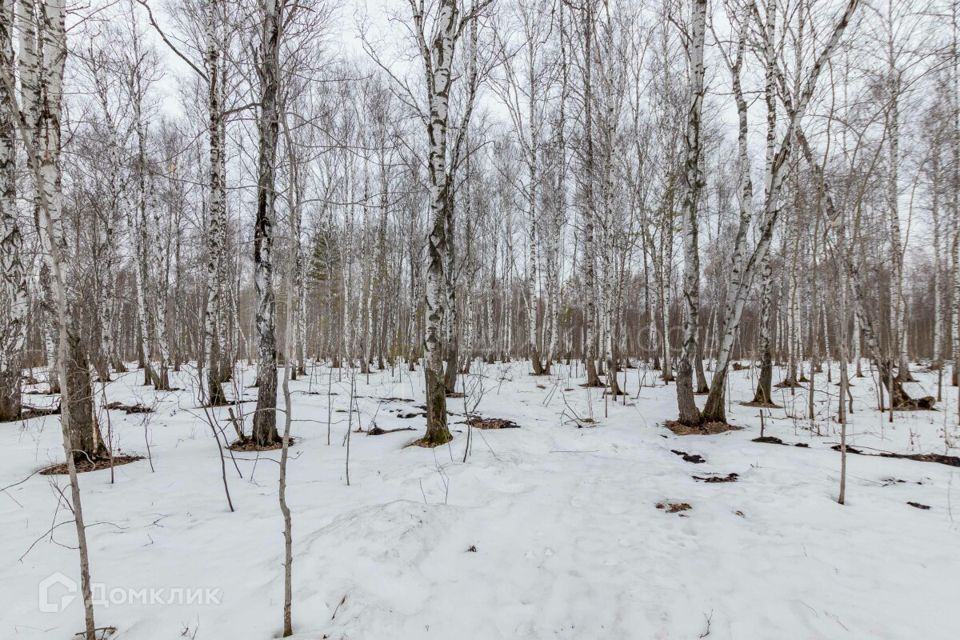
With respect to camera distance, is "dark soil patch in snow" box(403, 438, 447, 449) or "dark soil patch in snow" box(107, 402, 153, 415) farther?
"dark soil patch in snow" box(107, 402, 153, 415)

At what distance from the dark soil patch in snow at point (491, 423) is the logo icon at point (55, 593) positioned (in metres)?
4.72

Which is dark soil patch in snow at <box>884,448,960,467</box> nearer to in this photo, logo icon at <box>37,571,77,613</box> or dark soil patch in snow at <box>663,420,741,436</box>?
dark soil patch in snow at <box>663,420,741,436</box>

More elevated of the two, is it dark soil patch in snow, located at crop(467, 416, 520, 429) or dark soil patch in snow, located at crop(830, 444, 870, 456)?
dark soil patch in snow, located at crop(830, 444, 870, 456)

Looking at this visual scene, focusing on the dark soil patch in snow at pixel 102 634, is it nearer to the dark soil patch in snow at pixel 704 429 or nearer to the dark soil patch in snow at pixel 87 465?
the dark soil patch in snow at pixel 87 465

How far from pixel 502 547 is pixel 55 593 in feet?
8.61

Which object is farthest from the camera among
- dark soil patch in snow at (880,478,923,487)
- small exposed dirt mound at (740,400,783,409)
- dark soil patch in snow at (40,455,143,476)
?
small exposed dirt mound at (740,400,783,409)

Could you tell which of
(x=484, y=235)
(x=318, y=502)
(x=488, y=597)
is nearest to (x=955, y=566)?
(x=488, y=597)

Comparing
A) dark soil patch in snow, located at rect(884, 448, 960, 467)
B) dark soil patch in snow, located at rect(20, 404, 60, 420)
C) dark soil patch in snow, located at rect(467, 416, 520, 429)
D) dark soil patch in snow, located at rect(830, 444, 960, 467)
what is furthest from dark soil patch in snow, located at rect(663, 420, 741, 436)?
dark soil patch in snow, located at rect(20, 404, 60, 420)

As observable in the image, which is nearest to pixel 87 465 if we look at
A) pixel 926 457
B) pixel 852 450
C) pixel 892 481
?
pixel 892 481

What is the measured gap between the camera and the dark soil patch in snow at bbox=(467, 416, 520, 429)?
260 inches

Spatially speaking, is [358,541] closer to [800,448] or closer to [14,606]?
[14,606]

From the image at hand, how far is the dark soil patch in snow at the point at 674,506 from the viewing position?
3492 millimetres

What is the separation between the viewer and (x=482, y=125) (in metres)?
15.1

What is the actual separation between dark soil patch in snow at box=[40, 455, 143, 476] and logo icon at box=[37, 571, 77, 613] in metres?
2.63
